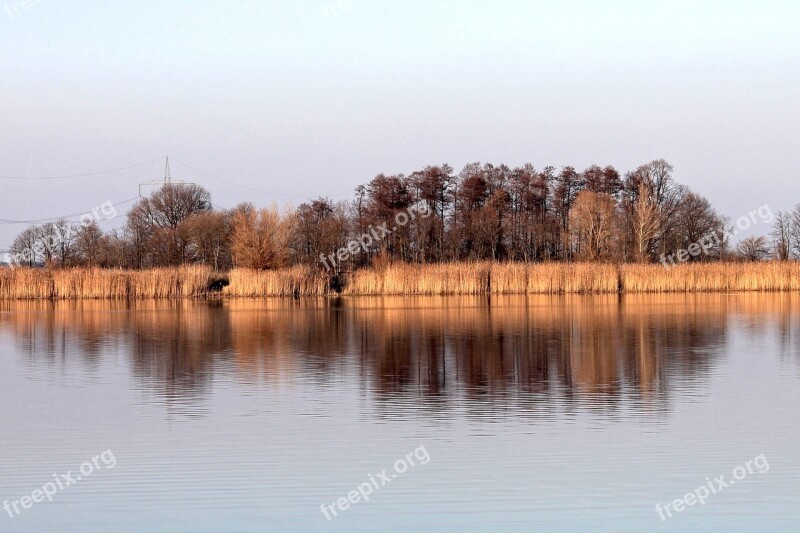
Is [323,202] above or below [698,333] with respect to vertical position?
above

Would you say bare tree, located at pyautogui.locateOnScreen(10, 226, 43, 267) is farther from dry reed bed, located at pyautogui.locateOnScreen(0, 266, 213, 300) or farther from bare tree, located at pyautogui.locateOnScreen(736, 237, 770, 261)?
bare tree, located at pyautogui.locateOnScreen(736, 237, 770, 261)

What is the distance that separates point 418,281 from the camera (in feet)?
124

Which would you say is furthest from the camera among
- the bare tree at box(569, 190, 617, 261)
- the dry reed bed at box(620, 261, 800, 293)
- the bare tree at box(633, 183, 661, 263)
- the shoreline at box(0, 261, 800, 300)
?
the bare tree at box(633, 183, 661, 263)

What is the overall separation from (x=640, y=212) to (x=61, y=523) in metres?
48.0

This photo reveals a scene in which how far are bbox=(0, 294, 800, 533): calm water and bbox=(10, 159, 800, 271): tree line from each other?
103 feet

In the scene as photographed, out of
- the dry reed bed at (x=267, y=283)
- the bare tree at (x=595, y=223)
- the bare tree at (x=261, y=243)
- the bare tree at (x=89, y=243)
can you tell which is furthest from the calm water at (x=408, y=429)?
the bare tree at (x=89, y=243)

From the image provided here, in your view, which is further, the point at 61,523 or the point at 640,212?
the point at 640,212

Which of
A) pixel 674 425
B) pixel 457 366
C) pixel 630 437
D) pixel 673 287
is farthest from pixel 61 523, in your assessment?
pixel 673 287

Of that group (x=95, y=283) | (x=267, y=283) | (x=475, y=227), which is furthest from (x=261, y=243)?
(x=475, y=227)

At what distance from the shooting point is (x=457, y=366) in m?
15.2

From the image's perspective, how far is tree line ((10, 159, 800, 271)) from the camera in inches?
2062

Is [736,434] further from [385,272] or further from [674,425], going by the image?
[385,272]

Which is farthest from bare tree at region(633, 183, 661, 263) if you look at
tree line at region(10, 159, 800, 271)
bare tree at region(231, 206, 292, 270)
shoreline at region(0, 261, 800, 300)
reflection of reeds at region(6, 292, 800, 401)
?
bare tree at region(231, 206, 292, 270)

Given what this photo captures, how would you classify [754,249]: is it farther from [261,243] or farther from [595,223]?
[261,243]
